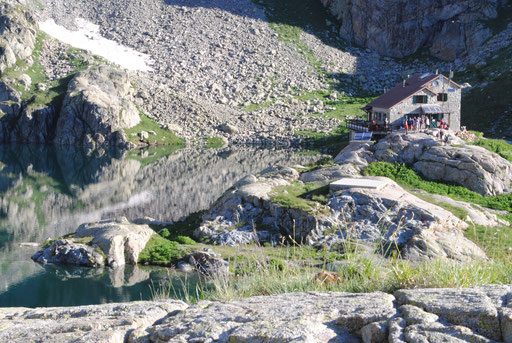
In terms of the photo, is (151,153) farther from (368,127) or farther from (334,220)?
(334,220)

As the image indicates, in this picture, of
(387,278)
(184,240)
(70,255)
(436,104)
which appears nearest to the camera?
→ (387,278)

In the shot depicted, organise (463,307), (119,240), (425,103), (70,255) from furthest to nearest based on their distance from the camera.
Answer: (425,103) < (119,240) < (70,255) < (463,307)

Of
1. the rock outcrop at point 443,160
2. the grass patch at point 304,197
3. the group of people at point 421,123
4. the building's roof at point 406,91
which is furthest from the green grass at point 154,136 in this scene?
the grass patch at point 304,197

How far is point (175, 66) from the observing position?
137 m

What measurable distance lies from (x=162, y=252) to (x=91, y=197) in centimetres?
2880

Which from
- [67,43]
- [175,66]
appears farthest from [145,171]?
[67,43]

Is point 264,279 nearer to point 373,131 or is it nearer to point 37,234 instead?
point 37,234

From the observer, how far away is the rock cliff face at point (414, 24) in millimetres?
146375

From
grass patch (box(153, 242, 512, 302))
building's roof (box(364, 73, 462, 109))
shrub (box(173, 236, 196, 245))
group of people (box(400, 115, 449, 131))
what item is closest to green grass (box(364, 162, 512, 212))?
group of people (box(400, 115, 449, 131))

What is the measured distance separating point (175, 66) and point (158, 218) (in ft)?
306

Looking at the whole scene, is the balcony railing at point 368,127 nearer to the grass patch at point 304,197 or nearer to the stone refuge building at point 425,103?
the stone refuge building at point 425,103

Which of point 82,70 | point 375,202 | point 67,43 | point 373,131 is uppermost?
point 67,43

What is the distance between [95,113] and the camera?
115812mm

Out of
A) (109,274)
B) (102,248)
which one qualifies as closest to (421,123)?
(102,248)
